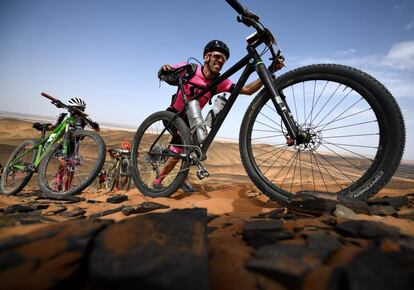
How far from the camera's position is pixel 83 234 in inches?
41.1

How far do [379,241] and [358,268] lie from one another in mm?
391

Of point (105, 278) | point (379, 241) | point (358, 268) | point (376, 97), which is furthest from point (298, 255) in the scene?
point (376, 97)

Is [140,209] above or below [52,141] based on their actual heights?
below

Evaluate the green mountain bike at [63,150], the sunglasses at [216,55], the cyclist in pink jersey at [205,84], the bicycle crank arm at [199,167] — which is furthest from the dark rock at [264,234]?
the green mountain bike at [63,150]

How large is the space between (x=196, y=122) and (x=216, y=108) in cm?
33

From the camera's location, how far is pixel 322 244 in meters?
1.13

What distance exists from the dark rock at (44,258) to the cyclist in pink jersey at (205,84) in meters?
2.49

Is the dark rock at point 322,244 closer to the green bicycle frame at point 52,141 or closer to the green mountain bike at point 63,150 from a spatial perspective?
the green mountain bike at point 63,150

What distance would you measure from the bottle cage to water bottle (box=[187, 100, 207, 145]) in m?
0.58

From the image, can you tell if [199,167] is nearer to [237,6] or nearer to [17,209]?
[237,6]

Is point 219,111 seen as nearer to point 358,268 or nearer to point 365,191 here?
point 365,191

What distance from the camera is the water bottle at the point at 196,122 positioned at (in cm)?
301

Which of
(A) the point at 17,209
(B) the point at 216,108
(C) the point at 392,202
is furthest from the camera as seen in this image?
(B) the point at 216,108

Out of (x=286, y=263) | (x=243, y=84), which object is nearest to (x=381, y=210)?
(x=286, y=263)
